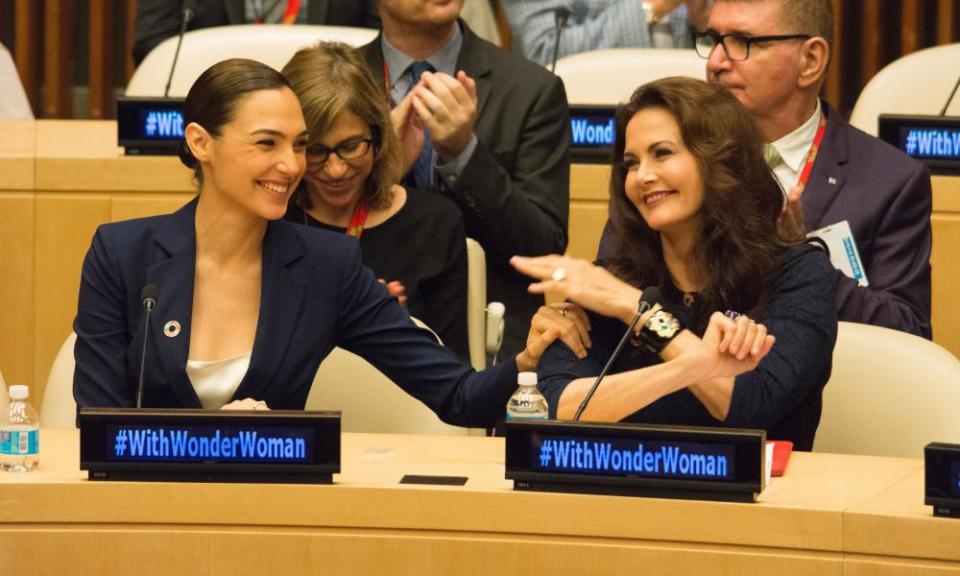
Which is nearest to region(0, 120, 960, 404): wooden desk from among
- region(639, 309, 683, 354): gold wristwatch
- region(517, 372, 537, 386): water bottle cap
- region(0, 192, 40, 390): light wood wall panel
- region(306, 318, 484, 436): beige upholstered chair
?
region(0, 192, 40, 390): light wood wall panel

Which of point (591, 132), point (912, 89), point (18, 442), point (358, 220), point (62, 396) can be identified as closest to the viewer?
point (18, 442)

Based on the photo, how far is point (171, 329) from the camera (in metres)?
2.60

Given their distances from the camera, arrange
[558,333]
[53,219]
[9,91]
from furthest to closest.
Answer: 1. [9,91]
2. [53,219]
3. [558,333]

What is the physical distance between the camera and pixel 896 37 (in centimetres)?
556

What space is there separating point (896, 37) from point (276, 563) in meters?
4.00

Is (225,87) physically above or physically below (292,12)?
→ below

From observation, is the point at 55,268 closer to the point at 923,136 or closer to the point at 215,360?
the point at 215,360

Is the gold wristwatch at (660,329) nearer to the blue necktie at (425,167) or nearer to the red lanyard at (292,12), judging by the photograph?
the blue necktie at (425,167)

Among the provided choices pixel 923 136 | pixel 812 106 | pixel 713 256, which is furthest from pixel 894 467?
pixel 923 136

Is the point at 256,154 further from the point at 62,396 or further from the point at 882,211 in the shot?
the point at 882,211

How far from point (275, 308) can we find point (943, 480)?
43.9 inches

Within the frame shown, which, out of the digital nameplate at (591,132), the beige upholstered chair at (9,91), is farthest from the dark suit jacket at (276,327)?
the beige upholstered chair at (9,91)

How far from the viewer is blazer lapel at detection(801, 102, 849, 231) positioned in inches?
124

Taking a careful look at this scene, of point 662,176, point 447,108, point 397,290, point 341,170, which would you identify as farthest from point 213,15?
point 662,176
